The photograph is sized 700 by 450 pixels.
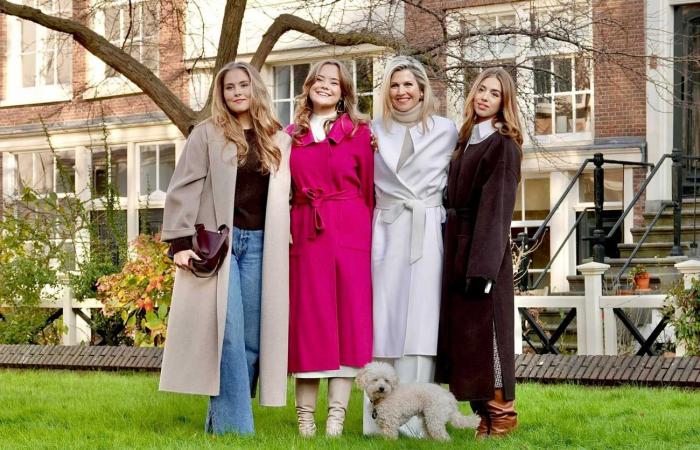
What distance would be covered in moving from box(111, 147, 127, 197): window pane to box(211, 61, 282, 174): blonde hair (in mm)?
13268

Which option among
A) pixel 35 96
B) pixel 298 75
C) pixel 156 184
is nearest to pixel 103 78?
pixel 156 184

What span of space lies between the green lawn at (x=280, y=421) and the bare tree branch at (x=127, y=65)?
8.35ft

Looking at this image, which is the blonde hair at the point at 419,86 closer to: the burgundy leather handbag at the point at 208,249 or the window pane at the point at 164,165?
the burgundy leather handbag at the point at 208,249

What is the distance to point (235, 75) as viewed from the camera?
6.06 metres

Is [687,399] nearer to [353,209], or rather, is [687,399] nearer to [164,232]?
[353,209]

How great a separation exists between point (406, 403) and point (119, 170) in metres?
14.1

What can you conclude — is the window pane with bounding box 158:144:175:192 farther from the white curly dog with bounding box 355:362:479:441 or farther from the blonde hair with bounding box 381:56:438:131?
the white curly dog with bounding box 355:362:479:441

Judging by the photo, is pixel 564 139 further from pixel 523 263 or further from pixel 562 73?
pixel 523 263

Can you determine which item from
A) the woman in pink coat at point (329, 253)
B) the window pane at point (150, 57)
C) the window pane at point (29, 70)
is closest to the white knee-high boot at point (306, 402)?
the woman in pink coat at point (329, 253)

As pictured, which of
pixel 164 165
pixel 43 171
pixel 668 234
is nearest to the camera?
pixel 668 234

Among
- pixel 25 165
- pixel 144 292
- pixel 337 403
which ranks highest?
pixel 25 165

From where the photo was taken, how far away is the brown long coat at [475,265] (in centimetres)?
589

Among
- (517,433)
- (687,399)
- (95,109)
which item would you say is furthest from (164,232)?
(95,109)

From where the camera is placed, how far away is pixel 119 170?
19.1 m
